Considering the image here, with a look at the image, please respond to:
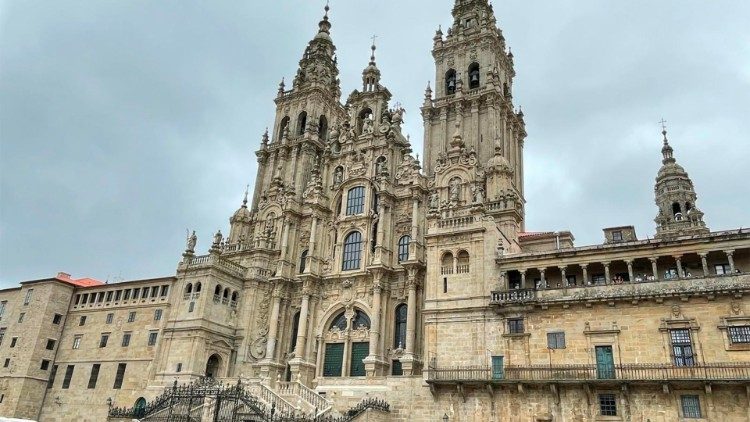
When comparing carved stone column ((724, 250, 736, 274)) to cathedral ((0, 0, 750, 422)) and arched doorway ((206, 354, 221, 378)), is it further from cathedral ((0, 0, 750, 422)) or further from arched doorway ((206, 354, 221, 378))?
arched doorway ((206, 354, 221, 378))

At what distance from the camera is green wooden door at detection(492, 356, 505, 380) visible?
32.3 metres

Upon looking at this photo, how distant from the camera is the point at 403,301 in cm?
4456

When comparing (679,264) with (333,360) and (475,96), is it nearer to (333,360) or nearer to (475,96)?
(475,96)

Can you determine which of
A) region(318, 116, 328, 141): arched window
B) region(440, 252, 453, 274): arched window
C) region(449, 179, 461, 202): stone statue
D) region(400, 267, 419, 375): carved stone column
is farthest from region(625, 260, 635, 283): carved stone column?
region(318, 116, 328, 141): arched window

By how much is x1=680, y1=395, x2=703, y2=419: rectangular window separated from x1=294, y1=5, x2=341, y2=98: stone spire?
4513 cm

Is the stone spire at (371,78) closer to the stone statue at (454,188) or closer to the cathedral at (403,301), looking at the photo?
the cathedral at (403,301)

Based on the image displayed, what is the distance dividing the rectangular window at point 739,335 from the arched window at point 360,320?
82.4ft

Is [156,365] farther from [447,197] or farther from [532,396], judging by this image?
[532,396]

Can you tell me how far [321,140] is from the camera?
194ft

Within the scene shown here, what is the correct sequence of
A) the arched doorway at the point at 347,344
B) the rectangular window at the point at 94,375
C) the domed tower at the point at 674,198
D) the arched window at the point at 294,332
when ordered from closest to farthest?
the arched doorway at the point at 347,344, the rectangular window at the point at 94,375, the arched window at the point at 294,332, the domed tower at the point at 674,198

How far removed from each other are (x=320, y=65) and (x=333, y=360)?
1298 inches

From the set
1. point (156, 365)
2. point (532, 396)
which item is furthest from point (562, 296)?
point (156, 365)

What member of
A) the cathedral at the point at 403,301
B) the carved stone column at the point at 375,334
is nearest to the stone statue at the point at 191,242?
the cathedral at the point at 403,301

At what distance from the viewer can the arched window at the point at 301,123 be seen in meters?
59.9
